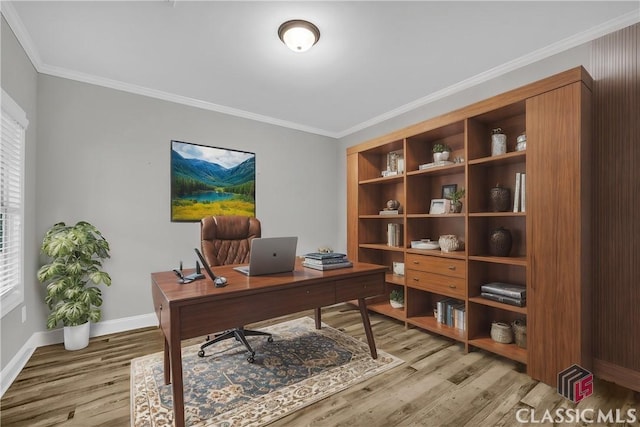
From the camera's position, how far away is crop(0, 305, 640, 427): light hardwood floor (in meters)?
1.61

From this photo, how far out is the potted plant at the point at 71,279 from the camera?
7.89ft

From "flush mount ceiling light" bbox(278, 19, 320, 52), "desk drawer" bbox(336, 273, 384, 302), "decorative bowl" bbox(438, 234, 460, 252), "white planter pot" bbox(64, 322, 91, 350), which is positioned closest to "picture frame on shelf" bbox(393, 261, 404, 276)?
"decorative bowl" bbox(438, 234, 460, 252)

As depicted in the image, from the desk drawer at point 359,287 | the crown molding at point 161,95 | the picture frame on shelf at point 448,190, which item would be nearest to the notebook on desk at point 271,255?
the desk drawer at point 359,287

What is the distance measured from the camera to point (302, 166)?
4.32m

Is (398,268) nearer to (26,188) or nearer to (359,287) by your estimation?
(359,287)

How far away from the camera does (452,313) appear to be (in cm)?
273

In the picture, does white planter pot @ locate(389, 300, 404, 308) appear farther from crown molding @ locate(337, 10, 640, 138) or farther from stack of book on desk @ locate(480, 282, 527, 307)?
crown molding @ locate(337, 10, 640, 138)

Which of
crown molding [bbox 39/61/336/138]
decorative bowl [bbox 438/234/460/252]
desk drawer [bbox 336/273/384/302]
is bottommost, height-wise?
desk drawer [bbox 336/273/384/302]

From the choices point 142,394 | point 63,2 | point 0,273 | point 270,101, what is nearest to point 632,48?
Result: point 270,101

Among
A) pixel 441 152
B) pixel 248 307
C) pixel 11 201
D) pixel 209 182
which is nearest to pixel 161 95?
pixel 209 182

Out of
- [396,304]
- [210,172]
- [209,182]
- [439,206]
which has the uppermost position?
[210,172]

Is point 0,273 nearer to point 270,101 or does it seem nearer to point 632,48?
point 270,101

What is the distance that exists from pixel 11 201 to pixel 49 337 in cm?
127

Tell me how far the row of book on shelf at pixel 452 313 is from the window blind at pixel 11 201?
3.41m
